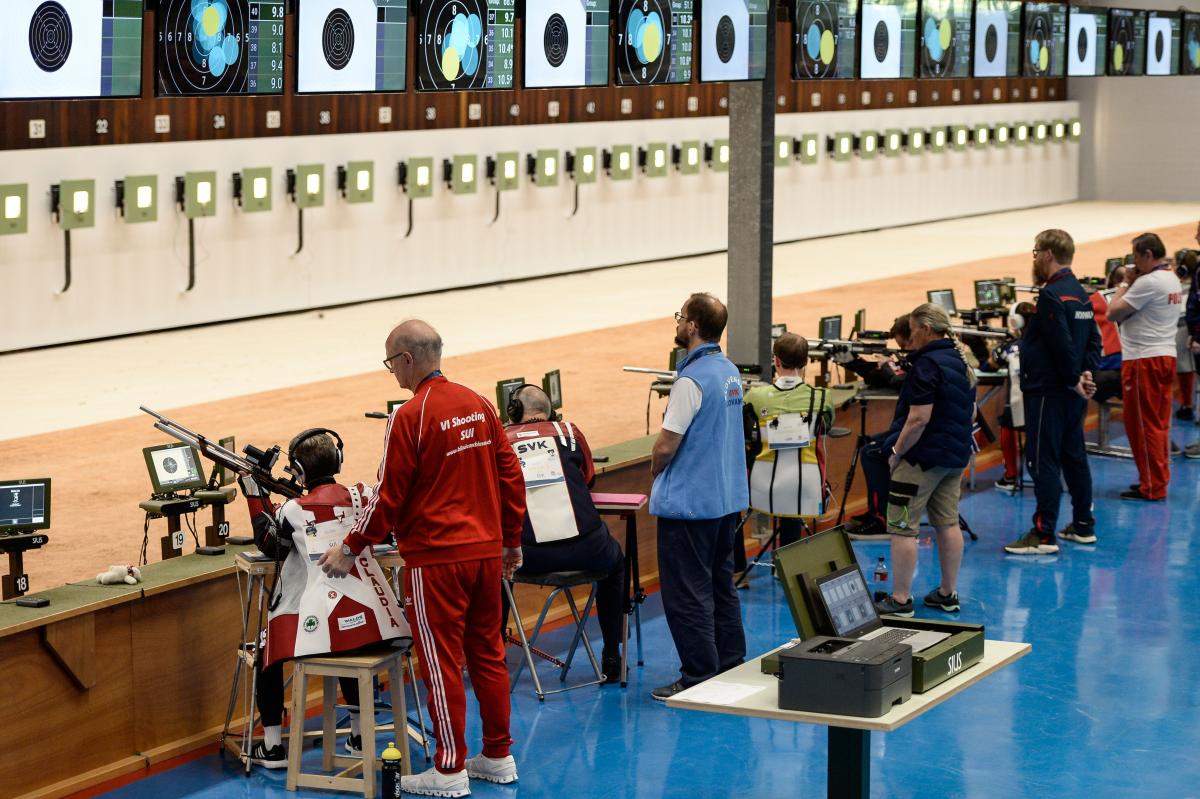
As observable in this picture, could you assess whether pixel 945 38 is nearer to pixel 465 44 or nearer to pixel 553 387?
pixel 465 44

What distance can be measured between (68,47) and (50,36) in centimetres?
17

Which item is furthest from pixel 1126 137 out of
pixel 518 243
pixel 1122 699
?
pixel 1122 699

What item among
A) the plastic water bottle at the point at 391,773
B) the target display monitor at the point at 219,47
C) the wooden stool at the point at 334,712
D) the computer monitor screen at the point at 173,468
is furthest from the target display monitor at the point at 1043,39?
the plastic water bottle at the point at 391,773

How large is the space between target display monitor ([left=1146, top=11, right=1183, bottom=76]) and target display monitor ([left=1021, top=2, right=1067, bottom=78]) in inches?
85.0

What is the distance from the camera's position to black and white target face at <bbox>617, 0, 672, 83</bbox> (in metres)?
8.95

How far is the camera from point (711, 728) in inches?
256

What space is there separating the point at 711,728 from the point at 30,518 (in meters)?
2.58

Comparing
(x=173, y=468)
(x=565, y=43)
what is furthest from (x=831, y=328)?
(x=173, y=468)

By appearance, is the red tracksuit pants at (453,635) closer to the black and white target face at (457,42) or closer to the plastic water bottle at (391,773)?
the plastic water bottle at (391,773)

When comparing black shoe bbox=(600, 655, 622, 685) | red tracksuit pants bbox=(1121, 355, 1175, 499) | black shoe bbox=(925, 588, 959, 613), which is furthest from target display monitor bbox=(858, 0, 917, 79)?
black shoe bbox=(600, 655, 622, 685)

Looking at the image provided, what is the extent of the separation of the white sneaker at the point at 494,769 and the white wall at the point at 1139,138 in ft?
90.4

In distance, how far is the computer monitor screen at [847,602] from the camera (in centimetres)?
492

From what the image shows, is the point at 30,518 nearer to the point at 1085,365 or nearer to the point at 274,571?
the point at 274,571

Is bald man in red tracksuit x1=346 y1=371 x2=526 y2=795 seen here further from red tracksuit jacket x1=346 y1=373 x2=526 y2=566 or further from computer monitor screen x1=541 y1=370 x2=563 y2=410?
computer monitor screen x1=541 y1=370 x2=563 y2=410
